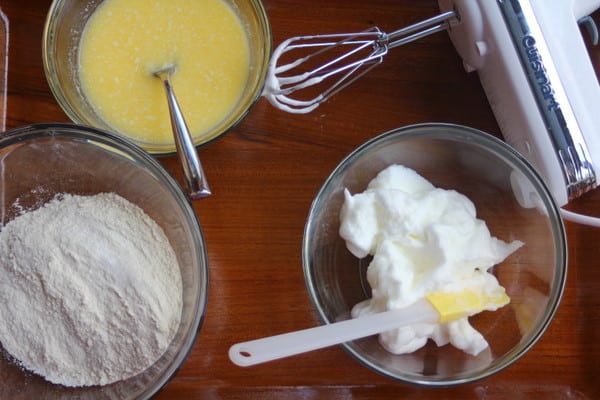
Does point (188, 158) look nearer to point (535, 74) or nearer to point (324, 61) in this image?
point (324, 61)

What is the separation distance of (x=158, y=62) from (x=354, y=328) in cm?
43

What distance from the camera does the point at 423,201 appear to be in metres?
0.86

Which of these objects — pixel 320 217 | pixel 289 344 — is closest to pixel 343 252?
pixel 320 217

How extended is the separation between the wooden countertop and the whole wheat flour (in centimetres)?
9

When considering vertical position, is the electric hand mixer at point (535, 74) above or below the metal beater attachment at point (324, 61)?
below

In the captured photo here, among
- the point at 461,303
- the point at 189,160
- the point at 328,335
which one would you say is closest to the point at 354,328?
the point at 328,335

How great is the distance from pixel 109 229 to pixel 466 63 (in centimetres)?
51

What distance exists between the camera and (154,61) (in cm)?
92

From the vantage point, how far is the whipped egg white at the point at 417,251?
0.83m

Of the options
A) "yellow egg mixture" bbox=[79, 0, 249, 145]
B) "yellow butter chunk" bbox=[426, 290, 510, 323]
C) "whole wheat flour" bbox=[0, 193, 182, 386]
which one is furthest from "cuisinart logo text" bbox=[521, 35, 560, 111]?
"whole wheat flour" bbox=[0, 193, 182, 386]

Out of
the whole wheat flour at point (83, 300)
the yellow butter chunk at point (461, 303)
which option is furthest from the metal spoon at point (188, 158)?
the yellow butter chunk at point (461, 303)

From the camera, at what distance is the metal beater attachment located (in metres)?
0.90

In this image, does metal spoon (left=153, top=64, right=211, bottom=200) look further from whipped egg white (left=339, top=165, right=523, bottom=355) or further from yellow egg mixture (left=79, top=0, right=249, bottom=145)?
whipped egg white (left=339, top=165, right=523, bottom=355)

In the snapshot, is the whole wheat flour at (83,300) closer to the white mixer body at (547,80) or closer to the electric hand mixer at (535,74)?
the electric hand mixer at (535,74)
